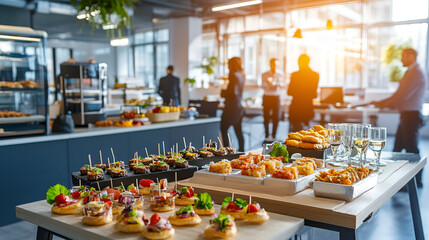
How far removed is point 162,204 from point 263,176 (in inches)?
20.7

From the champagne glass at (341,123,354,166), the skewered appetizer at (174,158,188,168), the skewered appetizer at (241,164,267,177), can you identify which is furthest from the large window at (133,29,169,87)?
the skewered appetizer at (241,164,267,177)

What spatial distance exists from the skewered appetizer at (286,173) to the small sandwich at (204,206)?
381mm

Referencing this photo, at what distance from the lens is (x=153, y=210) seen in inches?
62.2

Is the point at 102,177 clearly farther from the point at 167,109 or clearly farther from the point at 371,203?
the point at 167,109

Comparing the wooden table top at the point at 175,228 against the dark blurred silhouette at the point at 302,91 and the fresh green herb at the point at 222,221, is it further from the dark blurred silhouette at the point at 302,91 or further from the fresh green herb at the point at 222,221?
the dark blurred silhouette at the point at 302,91

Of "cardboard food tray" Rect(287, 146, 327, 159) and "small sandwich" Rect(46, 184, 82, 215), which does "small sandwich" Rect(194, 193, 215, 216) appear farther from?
"cardboard food tray" Rect(287, 146, 327, 159)

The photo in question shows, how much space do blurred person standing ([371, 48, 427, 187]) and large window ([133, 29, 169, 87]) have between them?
8.19m

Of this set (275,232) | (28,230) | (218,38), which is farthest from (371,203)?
(218,38)

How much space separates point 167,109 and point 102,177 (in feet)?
10.1

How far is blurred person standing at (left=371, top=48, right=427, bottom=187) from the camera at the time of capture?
460 cm

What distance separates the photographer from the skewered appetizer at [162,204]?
5.10ft

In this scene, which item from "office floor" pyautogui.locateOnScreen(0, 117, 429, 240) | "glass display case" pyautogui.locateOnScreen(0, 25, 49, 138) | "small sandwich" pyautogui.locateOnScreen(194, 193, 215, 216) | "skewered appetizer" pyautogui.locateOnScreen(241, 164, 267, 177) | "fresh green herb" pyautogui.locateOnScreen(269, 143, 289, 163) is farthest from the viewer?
"glass display case" pyautogui.locateOnScreen(0, 25, 49, 138)

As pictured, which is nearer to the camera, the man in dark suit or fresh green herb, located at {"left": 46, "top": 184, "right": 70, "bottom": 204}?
fresh green herb, located at {"left": 46, "top": 184, "right": 70, "bottom": 204}

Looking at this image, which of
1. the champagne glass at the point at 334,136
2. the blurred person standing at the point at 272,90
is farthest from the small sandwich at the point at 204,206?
the blurred person standing at the point at 272,90
